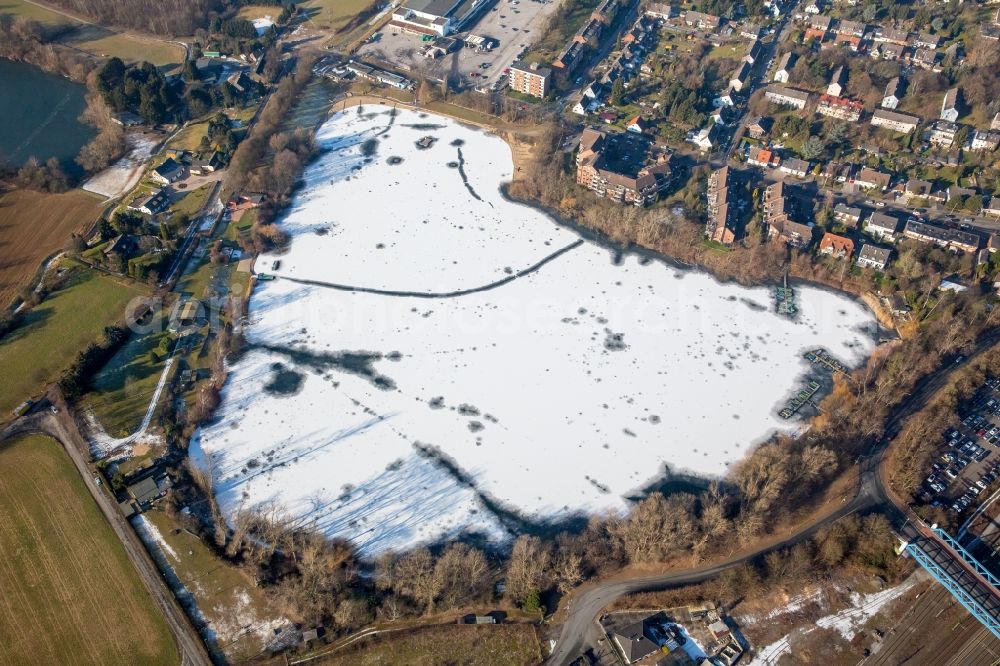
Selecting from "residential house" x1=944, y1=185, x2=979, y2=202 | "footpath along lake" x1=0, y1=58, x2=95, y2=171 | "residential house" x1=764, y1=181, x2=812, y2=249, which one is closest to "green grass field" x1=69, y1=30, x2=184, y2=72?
"footpath along lake" x1=0, y1=58, x2=95, y2=171

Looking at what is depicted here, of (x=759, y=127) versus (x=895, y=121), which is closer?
(x=895, y=121)

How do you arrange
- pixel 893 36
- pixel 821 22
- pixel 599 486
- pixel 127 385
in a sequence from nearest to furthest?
pixel 599 486
pixel 127 385
pixel 893 36
pixel 821 22

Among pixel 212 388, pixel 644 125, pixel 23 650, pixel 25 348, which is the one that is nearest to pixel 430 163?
pixel 644 125

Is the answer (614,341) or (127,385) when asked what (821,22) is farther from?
(127,385)

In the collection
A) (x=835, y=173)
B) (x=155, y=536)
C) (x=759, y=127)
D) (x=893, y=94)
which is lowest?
(x=893, y=94)

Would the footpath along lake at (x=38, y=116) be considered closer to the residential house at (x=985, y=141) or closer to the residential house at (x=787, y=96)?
the residential house at (x=787, y=96)

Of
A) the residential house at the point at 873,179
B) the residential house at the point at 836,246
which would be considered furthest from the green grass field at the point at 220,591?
the residential house at the point at 873,179

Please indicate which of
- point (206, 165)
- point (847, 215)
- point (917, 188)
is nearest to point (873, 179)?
point (917, 188)
